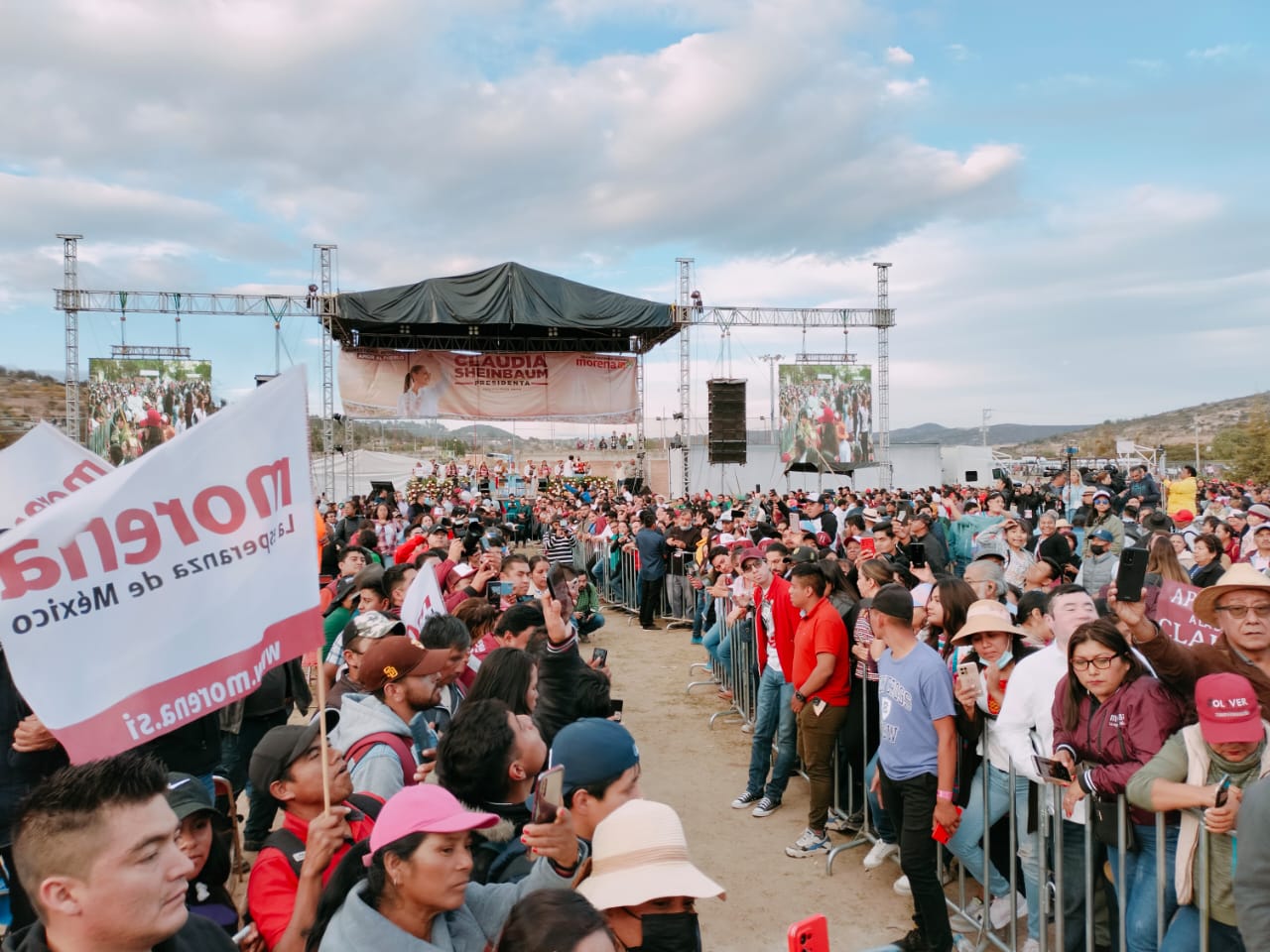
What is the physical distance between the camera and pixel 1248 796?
85.4 inches

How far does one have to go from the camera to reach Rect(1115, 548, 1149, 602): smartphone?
3.10 metres

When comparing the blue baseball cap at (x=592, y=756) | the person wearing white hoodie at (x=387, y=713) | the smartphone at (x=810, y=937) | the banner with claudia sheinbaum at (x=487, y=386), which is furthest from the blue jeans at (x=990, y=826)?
the banner with claudia sheinbaum at (x=487, y=386)

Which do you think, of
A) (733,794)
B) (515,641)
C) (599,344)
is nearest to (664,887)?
(515,641)

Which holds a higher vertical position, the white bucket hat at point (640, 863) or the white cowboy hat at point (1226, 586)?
the white cowboy hat at point (1226, 586)

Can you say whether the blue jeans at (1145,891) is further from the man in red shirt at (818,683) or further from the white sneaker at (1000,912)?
the man in red shirt at (818,683)

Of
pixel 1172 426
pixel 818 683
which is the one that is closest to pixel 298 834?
pixel 818 683

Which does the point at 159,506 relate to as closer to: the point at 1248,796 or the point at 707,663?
the point at 1248,796

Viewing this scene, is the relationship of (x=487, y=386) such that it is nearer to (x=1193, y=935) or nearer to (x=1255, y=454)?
(x=1193, y=935)

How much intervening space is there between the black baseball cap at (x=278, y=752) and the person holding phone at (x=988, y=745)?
284 cm

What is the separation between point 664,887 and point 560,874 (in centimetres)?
41

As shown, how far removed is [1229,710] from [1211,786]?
26 centimetres

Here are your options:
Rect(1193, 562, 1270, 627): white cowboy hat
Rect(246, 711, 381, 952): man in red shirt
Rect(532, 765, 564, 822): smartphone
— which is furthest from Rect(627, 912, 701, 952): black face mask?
Rect(1193, 562, 1270, 627): white cowboy hat

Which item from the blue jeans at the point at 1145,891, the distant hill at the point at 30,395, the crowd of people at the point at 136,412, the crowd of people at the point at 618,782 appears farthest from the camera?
the distant hill at the point at 30,395

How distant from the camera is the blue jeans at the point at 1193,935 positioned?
8.32ft
